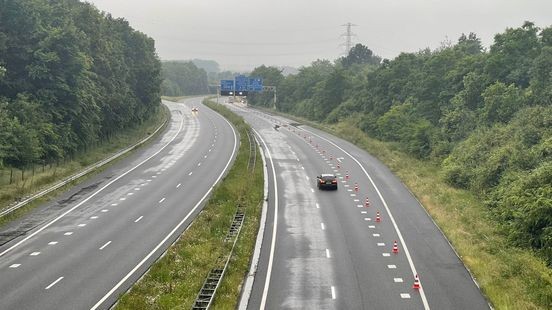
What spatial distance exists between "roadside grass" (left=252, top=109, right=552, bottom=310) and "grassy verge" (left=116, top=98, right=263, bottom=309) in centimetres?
1077

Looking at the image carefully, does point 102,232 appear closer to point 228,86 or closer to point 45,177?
point 45,177

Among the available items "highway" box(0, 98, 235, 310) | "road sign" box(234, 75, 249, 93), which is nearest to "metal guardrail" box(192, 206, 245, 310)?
"highway" box(0, 98, 235, 310)

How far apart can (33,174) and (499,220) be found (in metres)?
34.8

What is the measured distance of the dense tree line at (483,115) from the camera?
1256 inches

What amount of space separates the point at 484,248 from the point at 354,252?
21.9 feet

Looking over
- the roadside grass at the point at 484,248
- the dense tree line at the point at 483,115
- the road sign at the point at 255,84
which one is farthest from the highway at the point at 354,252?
the road sign at the point at 255,84

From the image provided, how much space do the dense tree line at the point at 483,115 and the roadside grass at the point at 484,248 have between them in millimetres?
1149

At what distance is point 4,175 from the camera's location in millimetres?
42031

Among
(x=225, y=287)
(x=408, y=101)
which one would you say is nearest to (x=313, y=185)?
(x=225, y=287)

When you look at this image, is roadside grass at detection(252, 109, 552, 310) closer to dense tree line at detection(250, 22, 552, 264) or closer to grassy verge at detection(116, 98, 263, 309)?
dense tree line at detection(250, 22, 552, 264)

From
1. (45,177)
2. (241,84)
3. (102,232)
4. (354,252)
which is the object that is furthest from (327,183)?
(241,84)

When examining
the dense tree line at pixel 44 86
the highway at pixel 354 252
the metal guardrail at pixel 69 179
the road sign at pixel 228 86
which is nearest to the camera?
the highway at pixel 354 252

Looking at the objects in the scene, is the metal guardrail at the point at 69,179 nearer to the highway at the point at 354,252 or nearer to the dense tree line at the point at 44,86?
the dense tree line at the point at 44,86

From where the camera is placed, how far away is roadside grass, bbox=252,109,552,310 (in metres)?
22.1
